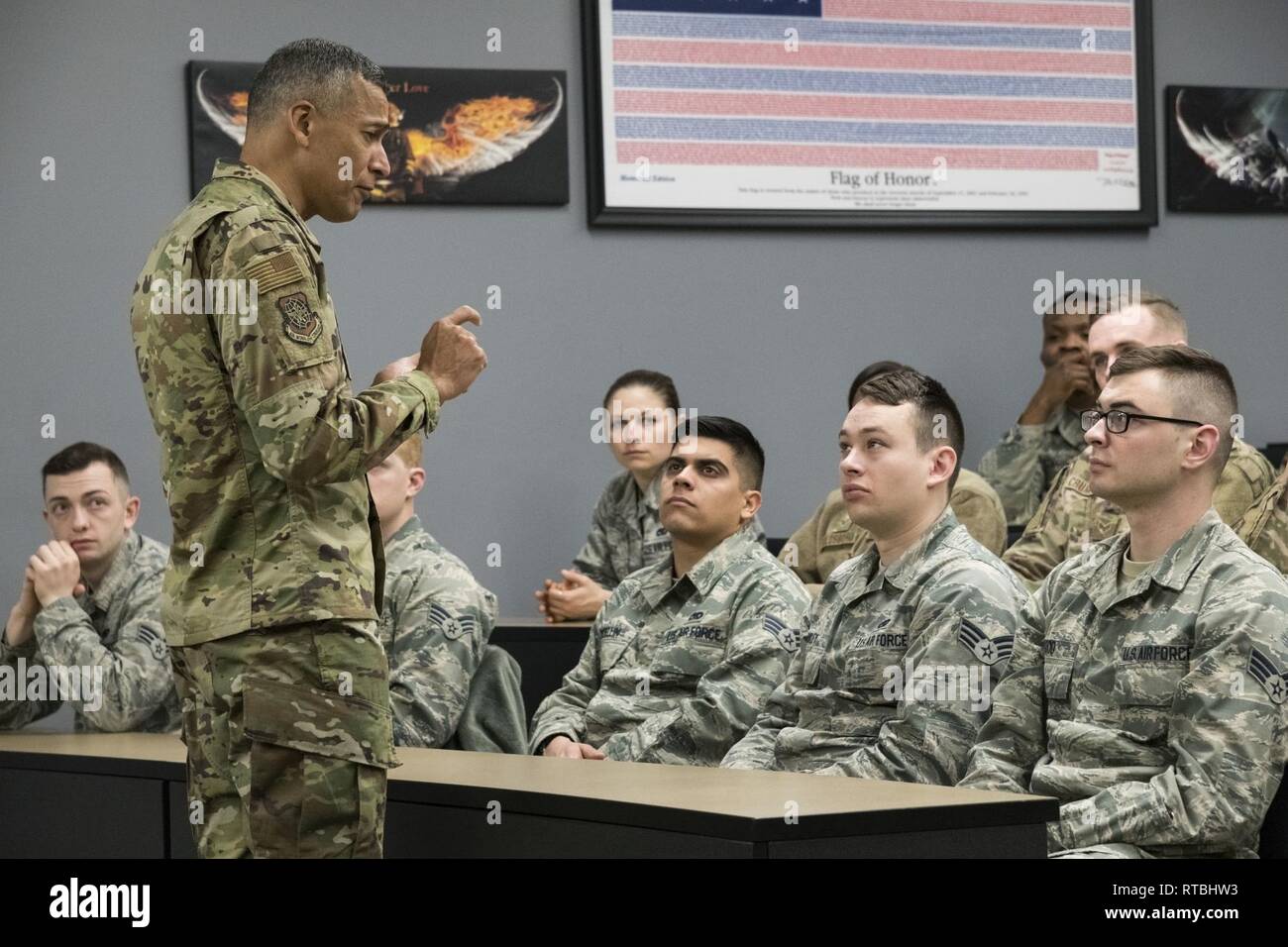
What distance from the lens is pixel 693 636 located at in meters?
3.20

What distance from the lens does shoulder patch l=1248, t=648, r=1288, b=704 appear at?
85.2 inches

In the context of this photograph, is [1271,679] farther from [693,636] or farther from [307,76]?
[307,76]

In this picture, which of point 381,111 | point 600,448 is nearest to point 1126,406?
point 381,111

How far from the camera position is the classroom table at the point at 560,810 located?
6.45 ft

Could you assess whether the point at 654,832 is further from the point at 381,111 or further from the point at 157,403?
the point at 381,111

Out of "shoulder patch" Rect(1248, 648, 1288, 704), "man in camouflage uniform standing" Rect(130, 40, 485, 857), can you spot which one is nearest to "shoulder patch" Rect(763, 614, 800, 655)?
"shoulder patch" Rect(1248, 648, 1288, 704)

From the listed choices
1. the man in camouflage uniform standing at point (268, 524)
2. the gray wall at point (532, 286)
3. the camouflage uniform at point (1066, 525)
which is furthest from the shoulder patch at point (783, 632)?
the gray wall at point (532, 286)

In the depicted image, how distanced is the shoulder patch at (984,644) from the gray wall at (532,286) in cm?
253

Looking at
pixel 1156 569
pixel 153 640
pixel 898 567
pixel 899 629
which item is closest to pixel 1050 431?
pixel 898 567

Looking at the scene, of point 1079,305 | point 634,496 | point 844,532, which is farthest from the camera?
point 1079,305

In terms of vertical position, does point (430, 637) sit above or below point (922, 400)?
below

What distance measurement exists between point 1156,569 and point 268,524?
121 centimetres

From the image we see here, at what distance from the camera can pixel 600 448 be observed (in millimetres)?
5066

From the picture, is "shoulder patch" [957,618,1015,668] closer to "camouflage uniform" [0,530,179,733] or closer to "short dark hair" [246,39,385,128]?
"short dark hair" [246,39,385,128]
